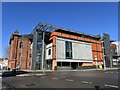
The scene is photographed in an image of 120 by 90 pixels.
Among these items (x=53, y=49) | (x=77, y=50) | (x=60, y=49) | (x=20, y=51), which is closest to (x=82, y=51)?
(x=77, y=50)

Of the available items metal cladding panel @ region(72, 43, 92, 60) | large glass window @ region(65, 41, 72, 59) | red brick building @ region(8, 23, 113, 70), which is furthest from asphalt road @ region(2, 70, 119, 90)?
metal cladding panel @ region(72, 43, 92, 60)

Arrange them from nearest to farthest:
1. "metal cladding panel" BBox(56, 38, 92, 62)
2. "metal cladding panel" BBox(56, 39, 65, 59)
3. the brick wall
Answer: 1. "metal cladding panel" BBox(56, 39, 65, 59)
2. "metal cladding panel" BBox(56, 38, 92, 62)
3. the brick wall

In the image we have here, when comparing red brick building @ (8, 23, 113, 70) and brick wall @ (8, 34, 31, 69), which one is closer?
red brick building @ (8, 23, 113, 70)

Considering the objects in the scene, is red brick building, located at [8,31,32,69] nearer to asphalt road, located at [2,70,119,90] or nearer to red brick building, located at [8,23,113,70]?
red brick building, located at [8,23,113,70]

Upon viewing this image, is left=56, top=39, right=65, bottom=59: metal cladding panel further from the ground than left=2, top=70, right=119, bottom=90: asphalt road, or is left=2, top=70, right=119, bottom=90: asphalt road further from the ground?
left=56, top=39, right=65, bottom=59: metal cladding panel

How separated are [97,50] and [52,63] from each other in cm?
2512

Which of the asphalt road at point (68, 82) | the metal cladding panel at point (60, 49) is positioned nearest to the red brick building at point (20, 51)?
the metal cladding panel at point (60, 49)

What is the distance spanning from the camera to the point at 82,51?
58.5 meters

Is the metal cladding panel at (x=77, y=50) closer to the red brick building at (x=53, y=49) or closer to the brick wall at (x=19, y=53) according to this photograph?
the red brick building at (x=53, y=49)

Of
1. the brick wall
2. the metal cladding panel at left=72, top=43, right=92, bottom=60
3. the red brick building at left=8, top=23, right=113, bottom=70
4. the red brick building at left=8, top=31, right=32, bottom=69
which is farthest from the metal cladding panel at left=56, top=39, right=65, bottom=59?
the brick wall

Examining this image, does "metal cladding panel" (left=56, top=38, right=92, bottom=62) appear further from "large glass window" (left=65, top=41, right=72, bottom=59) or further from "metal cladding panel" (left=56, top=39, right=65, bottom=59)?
"large glass window" (left=65, top=41, right=72, bottom=59)

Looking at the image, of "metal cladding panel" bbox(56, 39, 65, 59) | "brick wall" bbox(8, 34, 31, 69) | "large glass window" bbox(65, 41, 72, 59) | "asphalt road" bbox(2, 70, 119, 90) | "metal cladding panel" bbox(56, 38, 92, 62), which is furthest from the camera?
"brick wall" bbox(8, 34, 31, 69)

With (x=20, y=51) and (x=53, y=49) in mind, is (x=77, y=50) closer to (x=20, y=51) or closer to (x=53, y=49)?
(x=53, y=49)

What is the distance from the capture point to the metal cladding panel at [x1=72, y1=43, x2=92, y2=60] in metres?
56.2
